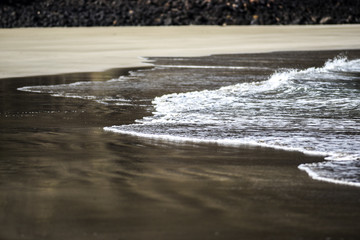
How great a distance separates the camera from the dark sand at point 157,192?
3.87 meters

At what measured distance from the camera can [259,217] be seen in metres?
4.09

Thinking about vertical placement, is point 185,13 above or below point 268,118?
below

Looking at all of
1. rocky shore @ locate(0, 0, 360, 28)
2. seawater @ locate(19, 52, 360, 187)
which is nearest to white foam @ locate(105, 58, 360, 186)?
seawater @ locate(19, 52, 360, 187)

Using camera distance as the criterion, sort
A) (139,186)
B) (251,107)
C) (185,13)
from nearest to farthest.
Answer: (139,186) < (251,107) < (185,13)

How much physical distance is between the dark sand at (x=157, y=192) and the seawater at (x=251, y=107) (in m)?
0.29

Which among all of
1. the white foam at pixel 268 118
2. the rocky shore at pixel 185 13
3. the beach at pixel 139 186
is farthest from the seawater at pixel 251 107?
the rocky shore at pixel 185 13

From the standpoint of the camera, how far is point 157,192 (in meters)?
4.59

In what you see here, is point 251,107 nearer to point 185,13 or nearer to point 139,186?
point 139,186

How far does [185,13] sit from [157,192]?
3778cm

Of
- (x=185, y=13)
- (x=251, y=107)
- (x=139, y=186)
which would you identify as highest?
(x=139, y=186)

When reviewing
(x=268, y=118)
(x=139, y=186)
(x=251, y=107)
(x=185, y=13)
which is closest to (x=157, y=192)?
(x=139, y=186)

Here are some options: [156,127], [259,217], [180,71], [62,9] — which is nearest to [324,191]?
[259,217]

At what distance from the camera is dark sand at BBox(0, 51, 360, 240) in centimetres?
387

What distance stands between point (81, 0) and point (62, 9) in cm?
163
